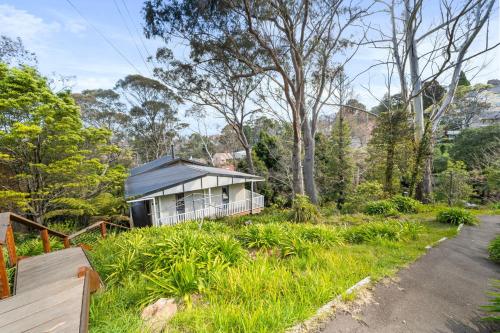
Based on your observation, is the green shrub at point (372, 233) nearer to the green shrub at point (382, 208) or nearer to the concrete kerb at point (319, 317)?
the concrete kerb at point (319, 317)

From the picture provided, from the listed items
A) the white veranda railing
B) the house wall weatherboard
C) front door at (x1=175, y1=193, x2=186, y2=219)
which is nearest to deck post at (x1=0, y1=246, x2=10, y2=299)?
the house wall weatherboard

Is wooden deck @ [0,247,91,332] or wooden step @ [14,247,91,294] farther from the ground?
wooden deck @ [0,247,91,332]

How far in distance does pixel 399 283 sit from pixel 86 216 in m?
12.0

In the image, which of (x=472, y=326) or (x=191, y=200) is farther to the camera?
(x=191, y=200)

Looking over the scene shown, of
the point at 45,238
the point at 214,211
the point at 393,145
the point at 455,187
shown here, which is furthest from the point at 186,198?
the point at 455,187

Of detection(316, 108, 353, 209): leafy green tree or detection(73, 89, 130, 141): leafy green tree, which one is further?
detection(73, 89, 130, 141): leafy green tree

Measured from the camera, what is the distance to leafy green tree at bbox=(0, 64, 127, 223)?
234 inches

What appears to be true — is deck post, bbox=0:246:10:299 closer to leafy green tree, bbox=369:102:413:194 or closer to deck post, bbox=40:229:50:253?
deck post, bbox=40:229:50:253

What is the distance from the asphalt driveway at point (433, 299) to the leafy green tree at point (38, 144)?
838 cm

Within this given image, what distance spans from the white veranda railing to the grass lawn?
7.20m

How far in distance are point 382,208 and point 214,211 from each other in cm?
859

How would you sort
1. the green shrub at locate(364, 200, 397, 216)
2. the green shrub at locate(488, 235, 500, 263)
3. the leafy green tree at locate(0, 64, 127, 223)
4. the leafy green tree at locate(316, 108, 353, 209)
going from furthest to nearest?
1. the leafy green tree at locate(316, 108, 353, 209)
2. the green shrub at locate(364, 200, 397, 216)
3. the leafy green tree at locate(0, 64, 127, 223)
4. the green shrub at locate(488, 235, 500, 263)

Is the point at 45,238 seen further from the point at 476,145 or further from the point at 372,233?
the point at 476,145

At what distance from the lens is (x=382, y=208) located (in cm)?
828
